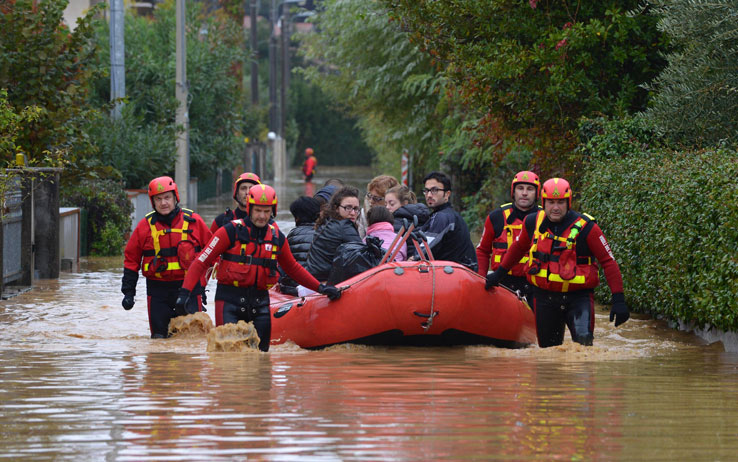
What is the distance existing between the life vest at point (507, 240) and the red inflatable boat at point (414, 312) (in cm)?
60

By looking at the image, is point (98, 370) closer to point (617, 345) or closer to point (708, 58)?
point (617, 345)

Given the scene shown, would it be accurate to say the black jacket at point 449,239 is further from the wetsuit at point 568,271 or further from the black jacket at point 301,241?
the wetsuit at point 568,271

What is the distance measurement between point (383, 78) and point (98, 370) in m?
21.0

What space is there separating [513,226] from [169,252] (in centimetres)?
313

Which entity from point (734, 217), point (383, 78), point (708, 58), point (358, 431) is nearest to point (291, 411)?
point (358, 431)

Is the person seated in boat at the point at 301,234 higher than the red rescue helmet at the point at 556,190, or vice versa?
the red rescue helmet at the point at 556,190

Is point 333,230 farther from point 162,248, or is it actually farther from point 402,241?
point 162,248

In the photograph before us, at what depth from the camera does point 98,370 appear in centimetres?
903

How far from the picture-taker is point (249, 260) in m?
9.76

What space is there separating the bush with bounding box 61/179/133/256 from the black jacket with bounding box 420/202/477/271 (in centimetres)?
1118

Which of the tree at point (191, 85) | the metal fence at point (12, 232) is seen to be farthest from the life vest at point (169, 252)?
the tree at point (191, 85)

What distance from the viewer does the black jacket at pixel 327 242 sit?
11172mm

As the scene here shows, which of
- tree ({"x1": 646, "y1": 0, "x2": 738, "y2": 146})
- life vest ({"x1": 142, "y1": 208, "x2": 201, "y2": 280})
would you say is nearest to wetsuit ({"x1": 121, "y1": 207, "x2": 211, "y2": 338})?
life vest ({"x1": 142, "y1": 208, "x2": 201, "y2": 280})

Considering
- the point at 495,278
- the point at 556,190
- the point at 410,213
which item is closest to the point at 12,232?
the point at 410,213
